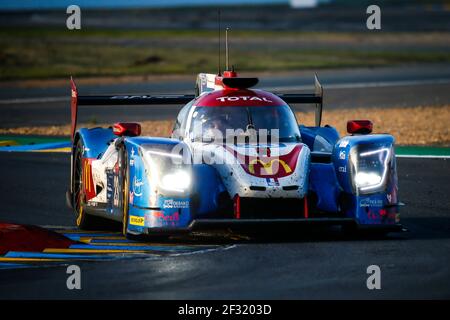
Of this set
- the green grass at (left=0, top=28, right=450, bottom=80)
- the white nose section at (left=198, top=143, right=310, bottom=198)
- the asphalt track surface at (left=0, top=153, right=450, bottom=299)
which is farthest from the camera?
the green grass at (left=0, top=28, right=450, bottom=80)

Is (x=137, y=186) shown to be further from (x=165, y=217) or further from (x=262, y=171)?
(x=262, y=171)

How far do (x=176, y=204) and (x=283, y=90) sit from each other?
957 inches

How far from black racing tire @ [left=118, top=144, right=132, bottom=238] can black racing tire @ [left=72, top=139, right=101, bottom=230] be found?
42.0 inches

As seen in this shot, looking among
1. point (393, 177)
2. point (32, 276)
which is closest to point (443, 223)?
point (393, 177)

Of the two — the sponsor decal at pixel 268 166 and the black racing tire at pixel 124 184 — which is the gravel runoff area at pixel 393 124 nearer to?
the black racing tire at pixel 124 184

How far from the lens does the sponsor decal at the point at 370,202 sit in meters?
11.7

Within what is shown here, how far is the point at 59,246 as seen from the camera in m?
11.4

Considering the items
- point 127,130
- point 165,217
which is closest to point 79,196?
point 127,130

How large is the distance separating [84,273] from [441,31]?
60.7 m

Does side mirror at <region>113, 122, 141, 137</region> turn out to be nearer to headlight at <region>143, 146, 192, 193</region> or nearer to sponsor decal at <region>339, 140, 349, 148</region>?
headlight at <region>143, 146, 192, 193</region>

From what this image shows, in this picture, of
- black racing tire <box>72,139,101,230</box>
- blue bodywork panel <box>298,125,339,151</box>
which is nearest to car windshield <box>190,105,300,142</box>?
blue bodywork panel <box>298,125,339,151</box>

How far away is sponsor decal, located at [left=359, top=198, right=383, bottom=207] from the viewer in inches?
462

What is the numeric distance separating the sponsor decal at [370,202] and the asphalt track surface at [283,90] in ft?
51.0

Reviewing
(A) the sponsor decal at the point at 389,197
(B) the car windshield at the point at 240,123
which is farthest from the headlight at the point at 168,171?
(A) the sponsor decal at the point at 389,197
